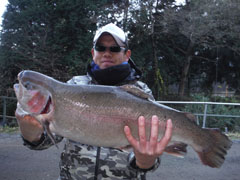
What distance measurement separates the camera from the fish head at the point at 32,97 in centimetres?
207

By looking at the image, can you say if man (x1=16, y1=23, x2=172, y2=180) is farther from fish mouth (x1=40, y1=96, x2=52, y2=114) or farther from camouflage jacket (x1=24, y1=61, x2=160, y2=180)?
fish mouth (x1=40, y1=96, x2=52, y2=114)

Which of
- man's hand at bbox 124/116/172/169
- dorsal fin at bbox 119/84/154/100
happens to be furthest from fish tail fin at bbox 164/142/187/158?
dorsal fin at bbox 119/84/154/100

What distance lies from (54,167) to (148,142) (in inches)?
146

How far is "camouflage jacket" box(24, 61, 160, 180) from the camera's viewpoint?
7.30ft

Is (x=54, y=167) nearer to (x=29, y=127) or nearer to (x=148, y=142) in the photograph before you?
→ (x=29, y=127)

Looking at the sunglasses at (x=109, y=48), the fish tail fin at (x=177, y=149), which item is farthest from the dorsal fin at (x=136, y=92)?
the sunglasses at (x=109, y=48)

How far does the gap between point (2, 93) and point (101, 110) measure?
10541 mm

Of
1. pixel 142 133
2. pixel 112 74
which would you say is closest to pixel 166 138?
pixel 142 133

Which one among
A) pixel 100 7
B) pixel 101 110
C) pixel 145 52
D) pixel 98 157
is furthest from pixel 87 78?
pixel 145 52

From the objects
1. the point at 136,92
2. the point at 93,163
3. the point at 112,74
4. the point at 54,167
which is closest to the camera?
the point at 136,92

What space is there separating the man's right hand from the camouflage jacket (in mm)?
75

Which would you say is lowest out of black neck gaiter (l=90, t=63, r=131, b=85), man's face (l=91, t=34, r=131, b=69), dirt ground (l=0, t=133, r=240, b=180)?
dirt ground (l=0, t=133, r=240, b=180)

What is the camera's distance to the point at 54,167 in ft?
16.7

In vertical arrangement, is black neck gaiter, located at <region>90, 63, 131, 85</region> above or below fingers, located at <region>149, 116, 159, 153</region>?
above
